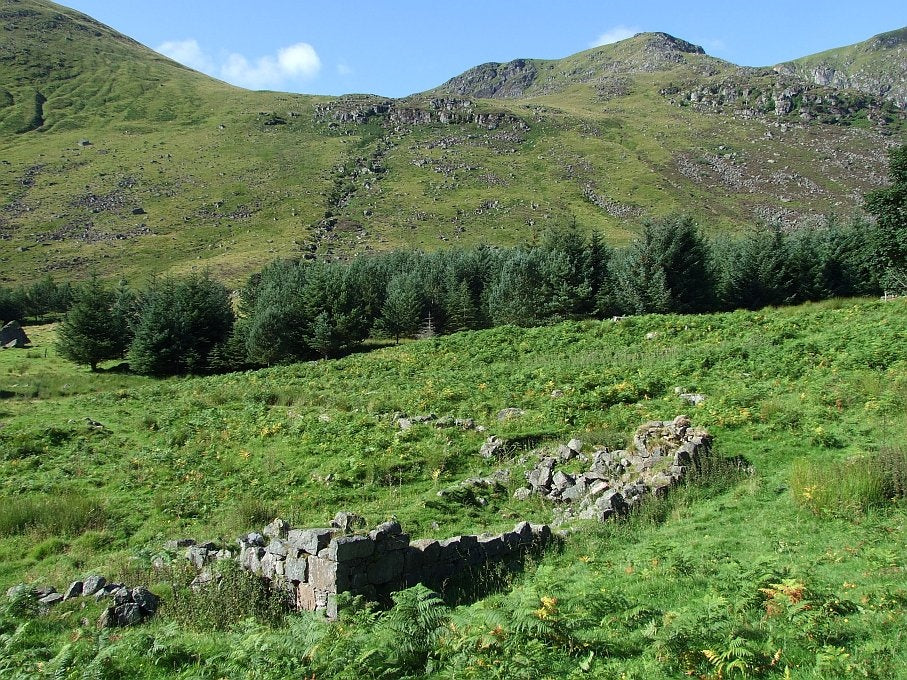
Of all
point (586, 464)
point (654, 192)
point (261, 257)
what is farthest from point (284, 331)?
point (654, 192)

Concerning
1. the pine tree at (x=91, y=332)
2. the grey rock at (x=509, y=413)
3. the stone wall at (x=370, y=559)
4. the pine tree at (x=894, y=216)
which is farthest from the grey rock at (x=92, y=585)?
the pine tree at (x=91, y=332)

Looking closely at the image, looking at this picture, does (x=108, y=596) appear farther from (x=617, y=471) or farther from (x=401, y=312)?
(x=401, y=312)

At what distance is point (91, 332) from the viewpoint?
1876 inches

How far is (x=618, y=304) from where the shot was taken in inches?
1810

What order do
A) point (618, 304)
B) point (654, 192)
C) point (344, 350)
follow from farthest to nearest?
point (654, 192)
point (344, 350)
point (618, 304)

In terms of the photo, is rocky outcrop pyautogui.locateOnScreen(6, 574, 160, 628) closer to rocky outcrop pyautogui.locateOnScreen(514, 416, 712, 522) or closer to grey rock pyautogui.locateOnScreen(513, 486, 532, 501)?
grey rock pyautogui.locateOnScreen(513, 486, 532, 501)

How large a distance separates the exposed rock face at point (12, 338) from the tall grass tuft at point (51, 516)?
184ft

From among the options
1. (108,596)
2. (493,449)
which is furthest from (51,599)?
(493,449)

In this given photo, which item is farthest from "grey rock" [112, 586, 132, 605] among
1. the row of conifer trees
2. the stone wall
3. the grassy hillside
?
the row of conifer trees

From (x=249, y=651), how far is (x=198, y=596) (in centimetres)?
311

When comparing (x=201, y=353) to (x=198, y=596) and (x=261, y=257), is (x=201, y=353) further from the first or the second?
(x=261, y=257)

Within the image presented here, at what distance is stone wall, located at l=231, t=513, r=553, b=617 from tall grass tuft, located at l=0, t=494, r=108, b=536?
5.85 m

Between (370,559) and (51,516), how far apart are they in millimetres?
9821

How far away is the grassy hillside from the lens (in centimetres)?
609
